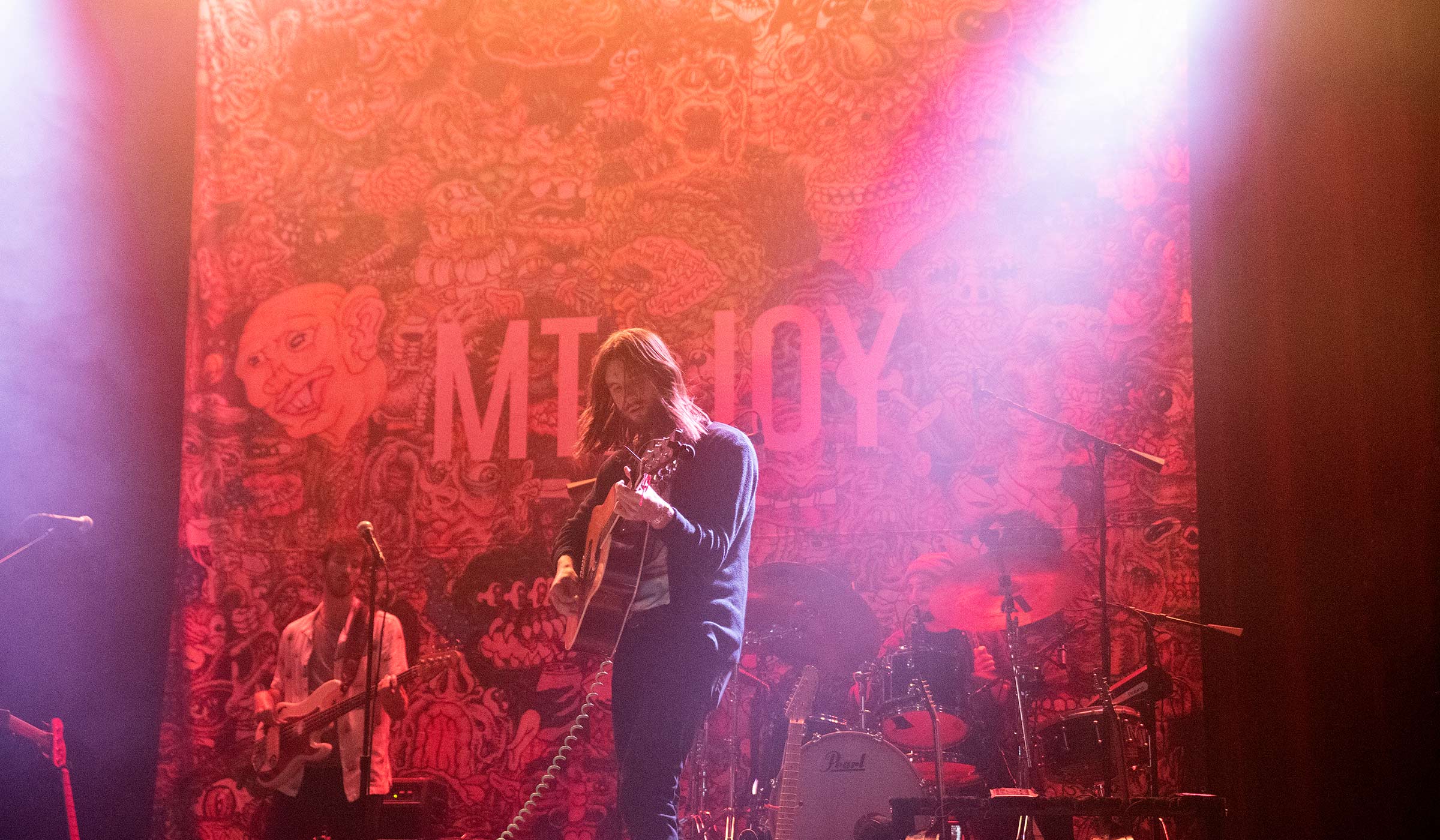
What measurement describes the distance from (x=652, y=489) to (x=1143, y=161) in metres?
2.16

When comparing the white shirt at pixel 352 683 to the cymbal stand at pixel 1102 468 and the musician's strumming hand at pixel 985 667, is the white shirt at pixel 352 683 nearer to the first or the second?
the musician's strumming hand at pixel 985 667

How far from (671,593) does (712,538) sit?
17cm

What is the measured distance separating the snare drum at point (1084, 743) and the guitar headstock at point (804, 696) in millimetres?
677

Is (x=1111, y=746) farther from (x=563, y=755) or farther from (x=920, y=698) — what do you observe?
(x=563, y=755)

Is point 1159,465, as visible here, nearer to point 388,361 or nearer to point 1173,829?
point 1173,829

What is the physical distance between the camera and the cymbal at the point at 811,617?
338 cm

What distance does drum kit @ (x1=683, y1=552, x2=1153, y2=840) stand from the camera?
128 inches

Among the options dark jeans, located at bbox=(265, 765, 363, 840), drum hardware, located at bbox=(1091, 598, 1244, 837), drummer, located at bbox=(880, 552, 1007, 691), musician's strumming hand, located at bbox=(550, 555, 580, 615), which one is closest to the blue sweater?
musician's strumming hand, located at bbox=(550, 555, 580, 615)

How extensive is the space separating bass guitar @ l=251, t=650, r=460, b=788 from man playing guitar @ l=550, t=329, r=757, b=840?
3.83ft

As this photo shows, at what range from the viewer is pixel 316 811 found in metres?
3.69

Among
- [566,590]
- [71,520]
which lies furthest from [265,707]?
[566,590]

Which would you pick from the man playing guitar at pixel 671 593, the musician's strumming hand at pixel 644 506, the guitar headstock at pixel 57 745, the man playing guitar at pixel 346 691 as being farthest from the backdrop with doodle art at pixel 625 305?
the musician's strumming hand at pixel 644 506

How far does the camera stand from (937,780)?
3.13m

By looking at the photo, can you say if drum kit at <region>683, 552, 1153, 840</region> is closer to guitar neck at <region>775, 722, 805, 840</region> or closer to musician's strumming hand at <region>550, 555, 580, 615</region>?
guitar neck at <region>775, 722, 805, 840</region>
